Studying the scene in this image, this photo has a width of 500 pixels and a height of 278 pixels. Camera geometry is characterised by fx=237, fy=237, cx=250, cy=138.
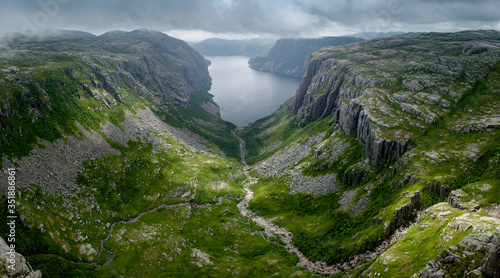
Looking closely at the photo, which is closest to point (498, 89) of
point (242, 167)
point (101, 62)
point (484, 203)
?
point (484, 203)

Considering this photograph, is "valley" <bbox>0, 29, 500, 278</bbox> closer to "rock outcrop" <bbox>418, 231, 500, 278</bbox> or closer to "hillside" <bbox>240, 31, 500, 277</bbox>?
"rock outcrop" <bbox>418, 231, 500, 278</bbox>

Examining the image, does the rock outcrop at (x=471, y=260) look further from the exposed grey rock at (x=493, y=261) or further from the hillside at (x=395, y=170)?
the hillside at (x=395, y=170)

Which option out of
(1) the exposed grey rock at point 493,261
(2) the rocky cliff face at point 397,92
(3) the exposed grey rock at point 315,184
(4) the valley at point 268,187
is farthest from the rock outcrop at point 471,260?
(3) the exposed grey rock at point 315,184

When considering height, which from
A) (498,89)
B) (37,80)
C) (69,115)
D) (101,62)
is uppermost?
(101,62)

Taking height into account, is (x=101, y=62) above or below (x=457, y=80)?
above

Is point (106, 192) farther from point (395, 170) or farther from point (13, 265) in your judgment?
→ point (395, 170)

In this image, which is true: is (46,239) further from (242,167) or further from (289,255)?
(242,167)
